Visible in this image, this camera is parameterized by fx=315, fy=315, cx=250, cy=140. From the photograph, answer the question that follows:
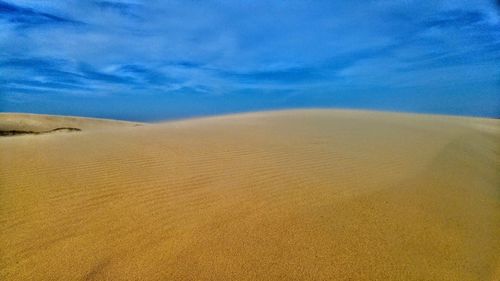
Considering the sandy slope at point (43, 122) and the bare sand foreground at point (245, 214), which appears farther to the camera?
the sandy slope at point (43, 122)

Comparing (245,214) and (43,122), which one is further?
(43,122)

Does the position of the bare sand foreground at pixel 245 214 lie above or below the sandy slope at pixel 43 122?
below

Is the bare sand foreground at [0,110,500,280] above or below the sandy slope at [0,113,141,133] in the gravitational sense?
below

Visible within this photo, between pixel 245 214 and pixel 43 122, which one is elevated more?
pixel 43 122

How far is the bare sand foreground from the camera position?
254cm

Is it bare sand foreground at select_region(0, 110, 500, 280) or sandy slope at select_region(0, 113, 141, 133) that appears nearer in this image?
bare sand foreground at select_region(0, 110, 500, 280)

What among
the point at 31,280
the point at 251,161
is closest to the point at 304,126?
the point at 251,161

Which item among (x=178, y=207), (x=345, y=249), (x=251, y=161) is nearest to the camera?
(x=345, y=249)

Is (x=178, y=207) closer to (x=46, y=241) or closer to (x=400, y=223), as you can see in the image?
(x=46, y=241)

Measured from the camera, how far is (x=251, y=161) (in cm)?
566

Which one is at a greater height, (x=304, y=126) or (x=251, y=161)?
(x=304, y=126)

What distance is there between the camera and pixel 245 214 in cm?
343

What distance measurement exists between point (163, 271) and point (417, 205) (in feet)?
9.76

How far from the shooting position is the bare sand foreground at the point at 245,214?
2539 mm
